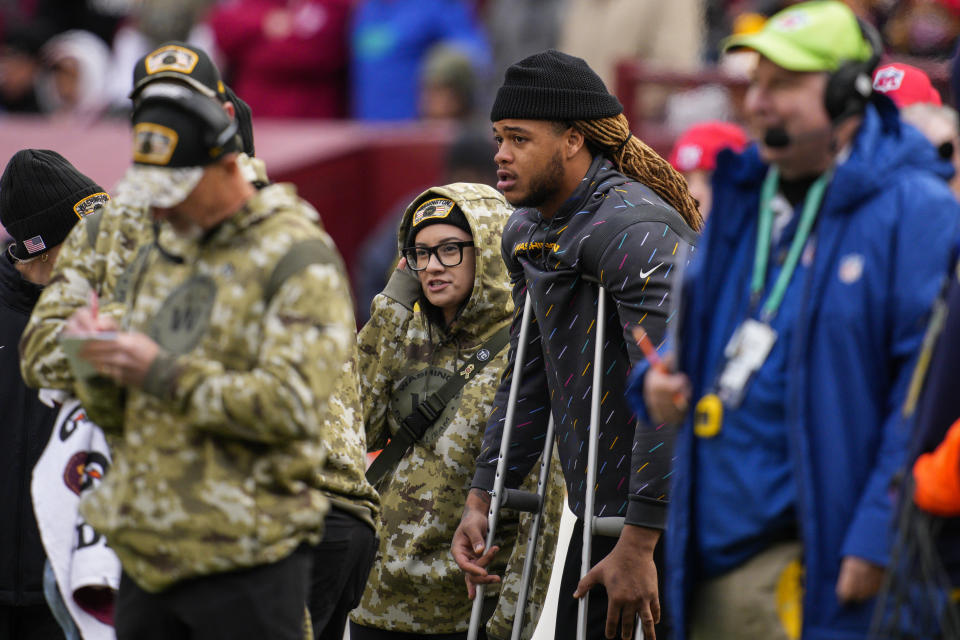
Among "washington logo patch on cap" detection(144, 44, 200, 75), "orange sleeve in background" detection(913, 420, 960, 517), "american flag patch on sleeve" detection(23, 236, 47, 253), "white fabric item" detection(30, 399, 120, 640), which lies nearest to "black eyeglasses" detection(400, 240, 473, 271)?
"american flag patch on sleeve" detection(23, 236, 47, 253)

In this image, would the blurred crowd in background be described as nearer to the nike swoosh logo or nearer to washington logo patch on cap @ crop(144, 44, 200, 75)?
the nike swoosh logo

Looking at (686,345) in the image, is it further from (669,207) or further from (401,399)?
(401,399)

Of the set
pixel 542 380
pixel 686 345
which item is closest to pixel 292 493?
pixel 686 345

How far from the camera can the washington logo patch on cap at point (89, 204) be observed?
5.34 metres

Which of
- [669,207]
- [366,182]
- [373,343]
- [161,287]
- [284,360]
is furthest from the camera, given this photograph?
[366,182]

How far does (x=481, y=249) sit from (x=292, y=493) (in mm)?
2023

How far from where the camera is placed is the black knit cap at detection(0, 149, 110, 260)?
5281 mm

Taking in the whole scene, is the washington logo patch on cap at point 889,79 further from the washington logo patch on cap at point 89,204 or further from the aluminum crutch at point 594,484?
the washington logo patch on cap at point 89,204

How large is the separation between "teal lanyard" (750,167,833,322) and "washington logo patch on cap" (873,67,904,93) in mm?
2421

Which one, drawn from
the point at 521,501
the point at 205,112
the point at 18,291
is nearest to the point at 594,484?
the point at 521,501

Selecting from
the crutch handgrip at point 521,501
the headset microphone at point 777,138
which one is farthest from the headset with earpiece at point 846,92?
the crutch handgrip at point 521,501

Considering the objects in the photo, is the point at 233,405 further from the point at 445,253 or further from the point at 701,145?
the point at 701,145

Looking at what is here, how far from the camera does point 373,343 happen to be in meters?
5.88

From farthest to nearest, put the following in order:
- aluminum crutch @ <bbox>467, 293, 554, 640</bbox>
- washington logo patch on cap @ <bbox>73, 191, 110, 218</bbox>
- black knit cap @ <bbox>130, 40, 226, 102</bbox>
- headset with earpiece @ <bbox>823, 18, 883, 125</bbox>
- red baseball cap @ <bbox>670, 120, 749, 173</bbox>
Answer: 1. red baseball cap @ <bbox>670, 120, 749, 173</bbox>
2. washington logo patch on cap @ <bbox>73, 191, 110, 218</bbox>
3. aluminum crutch @ <bbox>467, 293, 554, 640</bbox>
4. black knit cap @ <bbox>130, 40, 226, 102</bbox>
5. headset with earpiece @ <bbox>823, 18, 883, 125</bbox>
